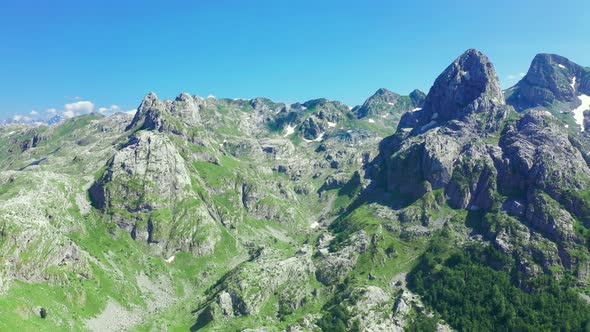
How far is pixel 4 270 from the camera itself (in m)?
193

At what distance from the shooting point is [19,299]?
18550 centimetres

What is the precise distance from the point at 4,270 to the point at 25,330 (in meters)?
41.3

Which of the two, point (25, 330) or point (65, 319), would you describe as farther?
point (65, 319)

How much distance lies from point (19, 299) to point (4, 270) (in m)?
19.0

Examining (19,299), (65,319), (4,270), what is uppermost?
(4,270)

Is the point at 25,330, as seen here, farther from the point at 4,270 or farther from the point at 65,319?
the point at 4,270

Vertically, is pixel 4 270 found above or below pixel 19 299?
above

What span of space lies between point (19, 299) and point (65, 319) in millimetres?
23672

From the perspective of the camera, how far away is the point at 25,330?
169 metres

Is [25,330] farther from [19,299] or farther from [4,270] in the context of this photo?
[4,270]

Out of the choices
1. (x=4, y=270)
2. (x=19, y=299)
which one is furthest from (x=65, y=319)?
(x=4, y=270)

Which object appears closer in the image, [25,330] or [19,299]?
[25,330]

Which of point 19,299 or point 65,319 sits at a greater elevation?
point 19,299

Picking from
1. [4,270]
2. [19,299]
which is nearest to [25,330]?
[19,299]
